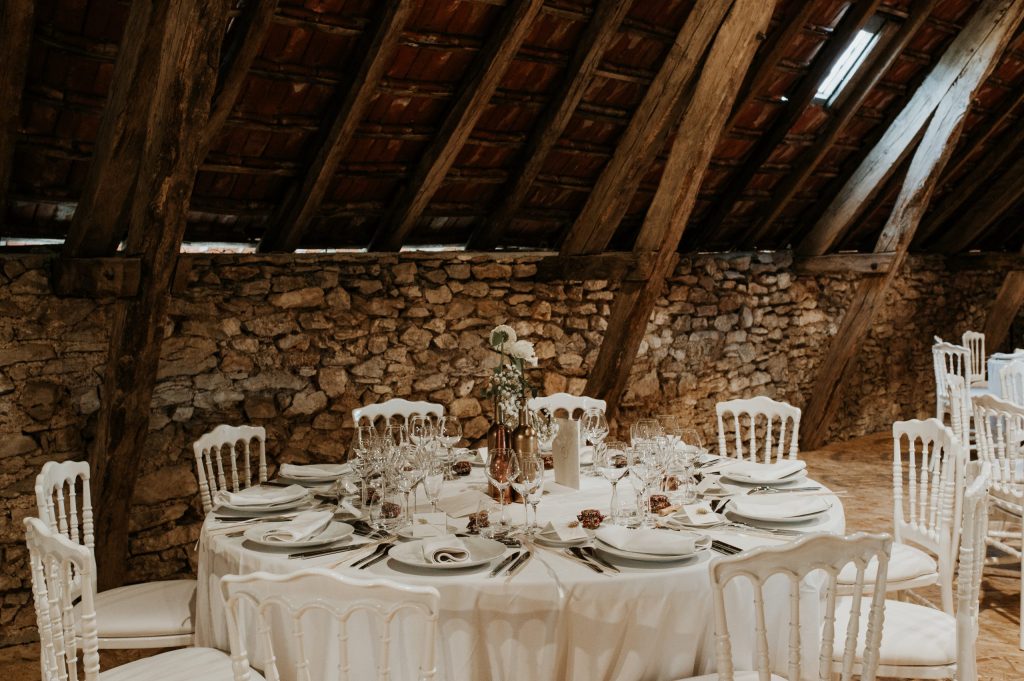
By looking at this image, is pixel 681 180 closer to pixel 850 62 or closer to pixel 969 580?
pixel 850 62

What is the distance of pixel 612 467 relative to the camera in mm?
2592

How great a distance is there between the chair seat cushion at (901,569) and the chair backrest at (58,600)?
89.3 inches

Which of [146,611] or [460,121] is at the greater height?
[460,121]

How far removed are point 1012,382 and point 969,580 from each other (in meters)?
3.66

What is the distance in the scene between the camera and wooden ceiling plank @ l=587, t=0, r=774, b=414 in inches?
163

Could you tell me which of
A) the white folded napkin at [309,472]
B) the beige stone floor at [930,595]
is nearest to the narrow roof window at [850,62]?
the beige stone floor at [930,595]

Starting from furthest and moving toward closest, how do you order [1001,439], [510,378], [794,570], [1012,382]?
[1012,382] → [1001,439] → [510,378] → [794,570]

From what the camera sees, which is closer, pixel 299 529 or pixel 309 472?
pixel 299 529

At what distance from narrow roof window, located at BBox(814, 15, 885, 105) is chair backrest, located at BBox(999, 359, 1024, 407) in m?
2.16

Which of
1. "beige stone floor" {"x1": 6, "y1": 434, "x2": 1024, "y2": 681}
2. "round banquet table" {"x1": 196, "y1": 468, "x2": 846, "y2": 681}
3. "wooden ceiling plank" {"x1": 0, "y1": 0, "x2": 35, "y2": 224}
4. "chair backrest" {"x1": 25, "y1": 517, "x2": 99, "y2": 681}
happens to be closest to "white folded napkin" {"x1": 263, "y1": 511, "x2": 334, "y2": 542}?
"round banquet table" {"x1": 196, "y1": 468, "x2": 846, "y2": 681}

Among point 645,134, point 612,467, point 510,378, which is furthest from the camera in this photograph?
point 645,134

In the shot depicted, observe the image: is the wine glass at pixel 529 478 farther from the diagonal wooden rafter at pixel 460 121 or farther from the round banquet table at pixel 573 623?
the diagonal wooden rafter at pixel 460 121

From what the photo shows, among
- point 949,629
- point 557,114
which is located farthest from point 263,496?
point 557,114

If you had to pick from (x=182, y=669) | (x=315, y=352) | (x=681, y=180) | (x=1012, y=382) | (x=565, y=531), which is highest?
(x=681, y=180)
